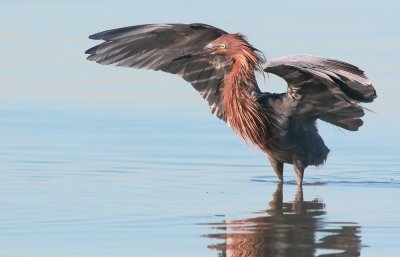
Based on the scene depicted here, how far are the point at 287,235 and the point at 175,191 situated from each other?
217cm

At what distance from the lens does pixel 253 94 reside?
14.3 metres

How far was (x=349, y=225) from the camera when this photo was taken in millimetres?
11680

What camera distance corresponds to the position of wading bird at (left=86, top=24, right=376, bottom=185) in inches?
553

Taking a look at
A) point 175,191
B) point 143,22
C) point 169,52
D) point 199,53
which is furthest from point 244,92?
point 143,22

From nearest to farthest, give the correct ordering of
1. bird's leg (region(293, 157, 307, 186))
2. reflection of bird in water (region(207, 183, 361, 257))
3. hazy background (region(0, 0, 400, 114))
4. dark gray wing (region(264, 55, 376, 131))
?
reflection of bird in water (region(207, 183, 361, 257)), dark gray wing (region(264, 55, 376, 131)), bird's leg (region(293, 157, 307, 186)), hazy background (region(0, 0, 400, 114))

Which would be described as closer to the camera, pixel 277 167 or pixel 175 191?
pixel 175 191

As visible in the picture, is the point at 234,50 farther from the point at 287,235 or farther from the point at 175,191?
the point at 287,235

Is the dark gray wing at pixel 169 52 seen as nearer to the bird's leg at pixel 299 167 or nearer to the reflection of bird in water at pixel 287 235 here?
the bird's leg at pixel 299 167

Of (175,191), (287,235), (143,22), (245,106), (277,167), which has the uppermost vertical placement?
(143,22)

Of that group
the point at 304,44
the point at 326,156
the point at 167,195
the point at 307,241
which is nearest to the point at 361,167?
the point at 326,156

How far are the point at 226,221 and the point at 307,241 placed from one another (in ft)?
3.48

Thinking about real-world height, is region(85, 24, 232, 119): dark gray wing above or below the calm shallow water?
above

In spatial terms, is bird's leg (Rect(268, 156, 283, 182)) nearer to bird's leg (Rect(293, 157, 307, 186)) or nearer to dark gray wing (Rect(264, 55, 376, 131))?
bird's leg (Rect(293, 157, 307, 186))

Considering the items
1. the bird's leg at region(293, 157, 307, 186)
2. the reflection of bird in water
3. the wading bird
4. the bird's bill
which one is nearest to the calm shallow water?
the reflection of bird in water
